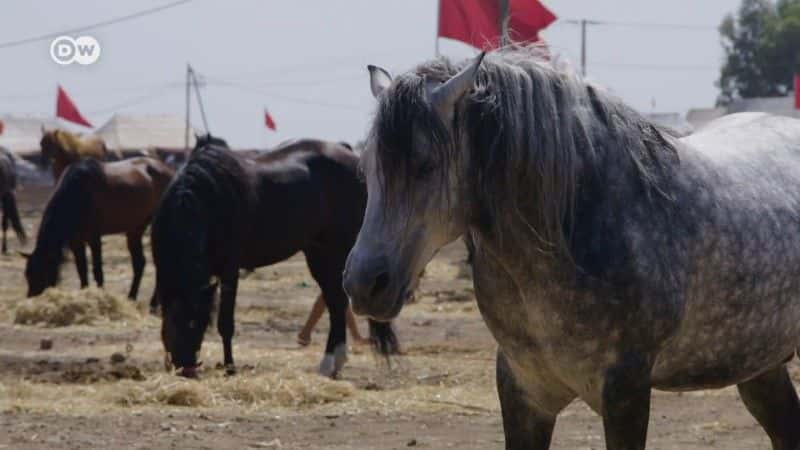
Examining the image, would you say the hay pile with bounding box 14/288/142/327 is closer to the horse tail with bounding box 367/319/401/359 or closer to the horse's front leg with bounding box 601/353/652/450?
the horse tail with bounding box 367/319/401/359

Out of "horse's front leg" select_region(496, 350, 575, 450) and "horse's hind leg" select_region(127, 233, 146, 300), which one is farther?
"horse's hind leg" select_region(127, 233, 146, 300)

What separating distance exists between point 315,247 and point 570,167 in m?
8.01

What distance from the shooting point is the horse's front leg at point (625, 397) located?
16.8 ft

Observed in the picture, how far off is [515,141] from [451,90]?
31 cm

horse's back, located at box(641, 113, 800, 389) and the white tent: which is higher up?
horse's back, located at box(641, 113, 800, 389)

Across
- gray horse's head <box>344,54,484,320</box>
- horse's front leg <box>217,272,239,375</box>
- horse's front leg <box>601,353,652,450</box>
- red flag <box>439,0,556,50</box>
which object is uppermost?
gray horse's head <box>344,54,484,320</box>

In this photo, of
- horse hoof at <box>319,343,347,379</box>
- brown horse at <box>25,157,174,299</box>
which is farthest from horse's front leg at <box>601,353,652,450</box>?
brown horse at <box>25,157,174,299</box>

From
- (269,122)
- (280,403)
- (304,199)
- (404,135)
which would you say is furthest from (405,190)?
(269,122)

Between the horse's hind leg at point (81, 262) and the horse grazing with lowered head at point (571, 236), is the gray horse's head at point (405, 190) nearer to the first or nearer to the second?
the horse grazing with lowered head at point (571, 236)

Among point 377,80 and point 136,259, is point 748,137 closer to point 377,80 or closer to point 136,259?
point 377,80

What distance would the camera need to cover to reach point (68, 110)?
116 ft

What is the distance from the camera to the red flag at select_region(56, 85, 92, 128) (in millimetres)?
34969

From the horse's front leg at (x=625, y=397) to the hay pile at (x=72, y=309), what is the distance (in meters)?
11.2

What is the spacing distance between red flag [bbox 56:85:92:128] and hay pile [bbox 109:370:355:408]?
25.0 m
